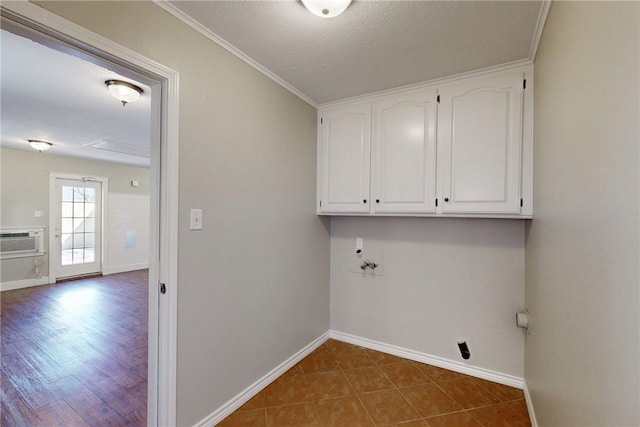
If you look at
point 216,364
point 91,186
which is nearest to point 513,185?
point 216,364

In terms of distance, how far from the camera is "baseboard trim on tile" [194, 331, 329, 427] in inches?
65.2

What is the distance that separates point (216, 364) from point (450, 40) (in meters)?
2.45

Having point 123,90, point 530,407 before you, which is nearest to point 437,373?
point 530,407

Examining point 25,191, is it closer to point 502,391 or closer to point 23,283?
point 23,283

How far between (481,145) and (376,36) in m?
1.05

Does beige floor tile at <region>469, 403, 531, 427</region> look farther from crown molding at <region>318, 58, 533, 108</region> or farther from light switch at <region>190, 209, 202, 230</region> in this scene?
crown molding at <region>318, 58, 533, 108</region>

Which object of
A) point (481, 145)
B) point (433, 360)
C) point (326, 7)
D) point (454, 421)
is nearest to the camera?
point (326, 7)

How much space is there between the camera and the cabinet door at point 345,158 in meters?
2.39

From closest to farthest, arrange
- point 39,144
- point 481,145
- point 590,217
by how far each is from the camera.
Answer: point 590,217 → point 481,145 → point 39,144

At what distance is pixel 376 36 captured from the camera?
160 cm

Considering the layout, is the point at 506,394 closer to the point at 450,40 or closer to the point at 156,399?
the point at 156,399

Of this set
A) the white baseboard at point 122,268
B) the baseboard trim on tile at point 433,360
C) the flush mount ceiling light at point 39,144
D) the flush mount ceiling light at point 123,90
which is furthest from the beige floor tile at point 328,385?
the white baseboard at point 122,268

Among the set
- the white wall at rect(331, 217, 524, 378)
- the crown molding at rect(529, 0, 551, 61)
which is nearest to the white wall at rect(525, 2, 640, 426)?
the crown molding at rect(529, 0, 551, 61)

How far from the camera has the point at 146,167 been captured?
652 centimetres
